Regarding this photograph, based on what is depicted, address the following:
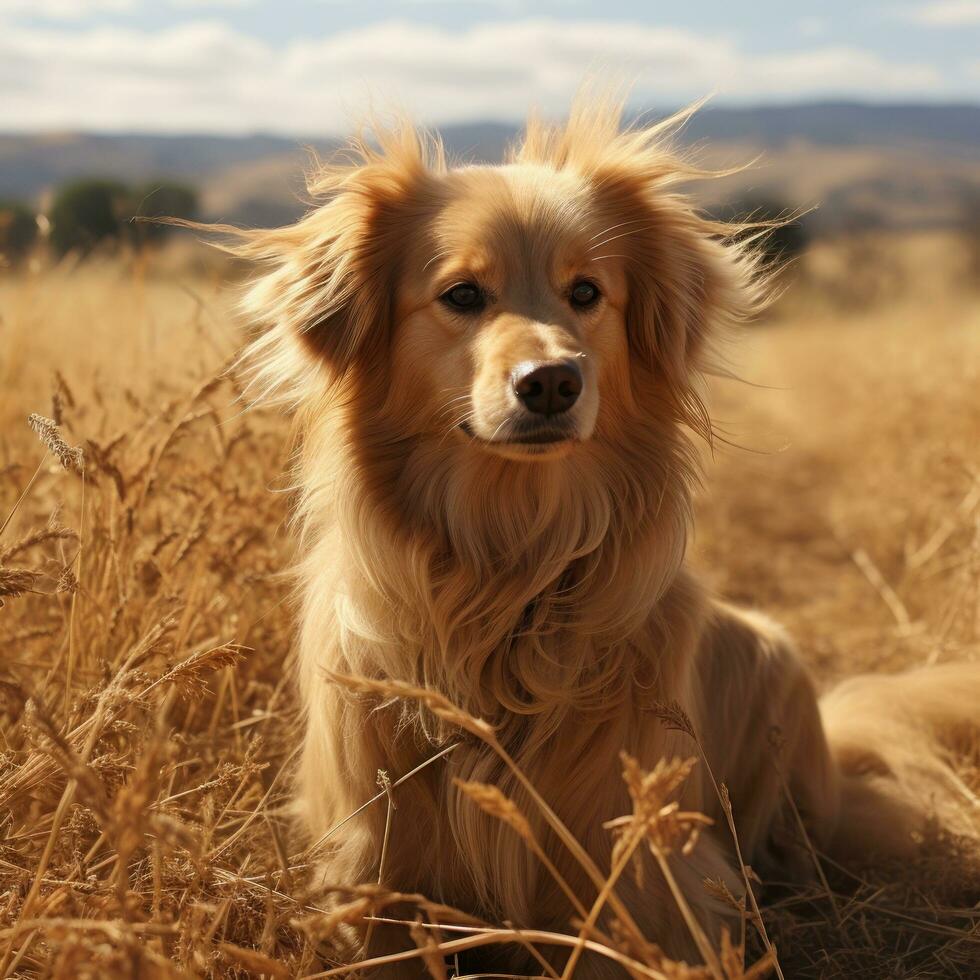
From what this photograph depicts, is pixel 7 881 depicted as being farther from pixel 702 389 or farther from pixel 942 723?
pixel 942 723

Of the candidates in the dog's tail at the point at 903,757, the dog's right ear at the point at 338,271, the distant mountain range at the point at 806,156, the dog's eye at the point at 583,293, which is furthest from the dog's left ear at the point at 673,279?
the distant mountain range at the point at 806,156

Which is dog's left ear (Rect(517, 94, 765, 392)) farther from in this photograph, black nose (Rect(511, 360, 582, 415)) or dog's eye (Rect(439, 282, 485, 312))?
black nose (Rect(511, 360, 582, 415))

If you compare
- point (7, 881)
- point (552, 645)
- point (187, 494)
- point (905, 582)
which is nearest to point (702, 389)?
point (552, 645)

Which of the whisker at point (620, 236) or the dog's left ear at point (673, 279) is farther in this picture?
the dog's left ear at point (673, 279)

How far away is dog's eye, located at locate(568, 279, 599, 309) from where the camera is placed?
9.04 ft

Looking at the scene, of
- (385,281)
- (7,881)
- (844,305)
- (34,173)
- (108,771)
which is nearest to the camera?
(108,771)

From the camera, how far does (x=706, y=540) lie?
233 inches

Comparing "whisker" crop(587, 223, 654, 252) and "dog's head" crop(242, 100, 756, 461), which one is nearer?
"dog's head" crop(242, 100, 756, 461)

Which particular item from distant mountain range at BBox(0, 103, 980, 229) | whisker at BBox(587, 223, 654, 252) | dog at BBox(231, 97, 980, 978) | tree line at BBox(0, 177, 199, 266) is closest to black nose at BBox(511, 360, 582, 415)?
dog at BBox(231, 97, 980, 978)

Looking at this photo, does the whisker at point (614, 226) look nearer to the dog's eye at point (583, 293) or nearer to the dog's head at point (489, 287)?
the dog's head at point (489, 287)

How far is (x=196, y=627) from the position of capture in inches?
136

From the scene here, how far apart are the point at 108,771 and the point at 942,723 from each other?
275cm

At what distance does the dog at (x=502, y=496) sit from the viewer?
2.53 meters

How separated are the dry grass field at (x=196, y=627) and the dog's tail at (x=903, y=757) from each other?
20 cm
